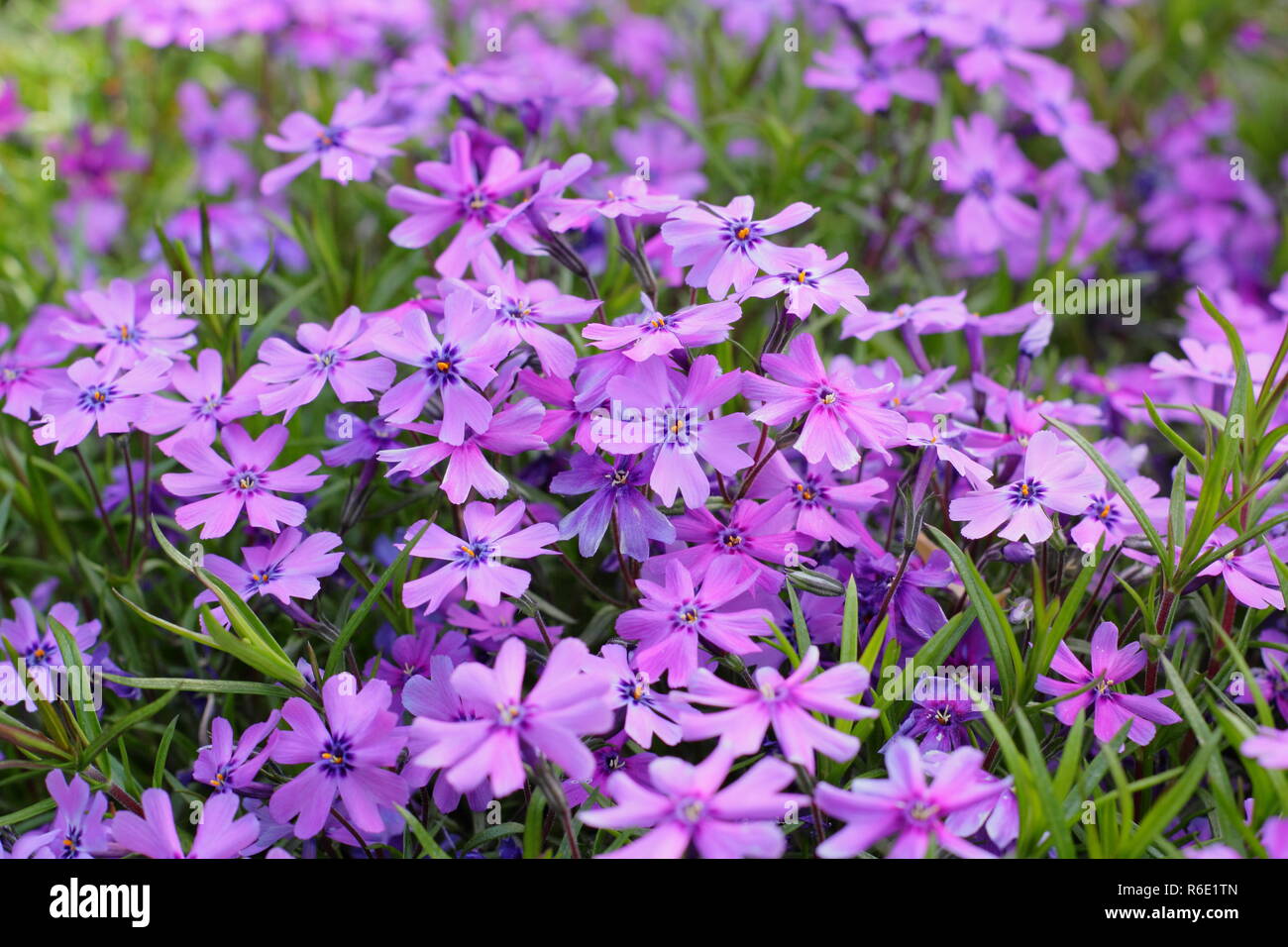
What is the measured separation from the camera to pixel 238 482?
54.9 inches

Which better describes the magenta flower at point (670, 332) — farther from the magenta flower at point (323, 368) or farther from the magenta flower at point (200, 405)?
the magenta flower at point (200, 405)

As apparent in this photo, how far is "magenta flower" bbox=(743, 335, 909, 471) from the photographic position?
125cm

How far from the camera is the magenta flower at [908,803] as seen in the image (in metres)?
0.99

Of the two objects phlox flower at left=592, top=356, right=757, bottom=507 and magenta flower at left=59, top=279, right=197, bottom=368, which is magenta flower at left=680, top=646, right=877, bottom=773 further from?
magenta flower at left=59, top=279, right=197, bottom=368

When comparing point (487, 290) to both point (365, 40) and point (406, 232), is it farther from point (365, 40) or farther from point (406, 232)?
point (365, 40)

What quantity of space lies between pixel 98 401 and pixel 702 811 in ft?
3.33

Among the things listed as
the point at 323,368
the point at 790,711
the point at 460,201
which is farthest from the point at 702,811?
the point at 460,201

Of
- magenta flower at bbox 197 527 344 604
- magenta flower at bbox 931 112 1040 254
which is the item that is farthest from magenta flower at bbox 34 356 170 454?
magenta flower at bbox 931 112 1040 254

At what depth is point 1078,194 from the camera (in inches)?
100.0

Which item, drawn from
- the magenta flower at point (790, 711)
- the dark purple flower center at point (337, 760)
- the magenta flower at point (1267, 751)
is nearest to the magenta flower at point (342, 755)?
the dark purple flower center at point (337, 760)

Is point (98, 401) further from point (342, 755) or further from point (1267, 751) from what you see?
point (1267, 751)

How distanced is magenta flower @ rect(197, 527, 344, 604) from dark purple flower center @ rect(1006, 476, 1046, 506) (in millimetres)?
832
